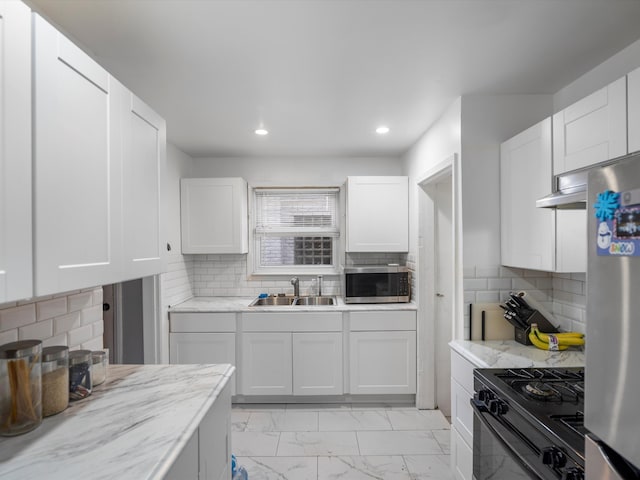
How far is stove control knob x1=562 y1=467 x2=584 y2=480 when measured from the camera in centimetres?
105

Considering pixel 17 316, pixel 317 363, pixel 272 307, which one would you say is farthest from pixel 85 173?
pixel 317 363

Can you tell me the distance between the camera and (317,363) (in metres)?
3.23

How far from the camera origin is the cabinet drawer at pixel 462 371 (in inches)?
76.9

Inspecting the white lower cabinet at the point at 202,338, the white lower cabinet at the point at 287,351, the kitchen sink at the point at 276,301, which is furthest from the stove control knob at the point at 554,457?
the kitchen sink at the point at 276,301

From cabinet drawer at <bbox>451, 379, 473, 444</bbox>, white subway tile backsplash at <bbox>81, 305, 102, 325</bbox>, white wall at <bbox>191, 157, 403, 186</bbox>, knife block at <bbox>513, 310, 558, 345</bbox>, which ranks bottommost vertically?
cabinet drawer at <bbox>451, 379, 473, 444</bbox>

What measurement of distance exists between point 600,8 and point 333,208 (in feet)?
9.22

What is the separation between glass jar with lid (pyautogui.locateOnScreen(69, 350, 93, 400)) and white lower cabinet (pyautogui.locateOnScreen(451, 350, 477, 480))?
5.87 feet

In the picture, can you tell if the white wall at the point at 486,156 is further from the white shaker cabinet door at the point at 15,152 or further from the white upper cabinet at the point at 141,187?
the white shaker cabinet door at the point at 15,152

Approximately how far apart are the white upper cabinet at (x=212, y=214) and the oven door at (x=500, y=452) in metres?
2.59

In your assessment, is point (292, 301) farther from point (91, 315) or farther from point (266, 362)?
point (91, 315)

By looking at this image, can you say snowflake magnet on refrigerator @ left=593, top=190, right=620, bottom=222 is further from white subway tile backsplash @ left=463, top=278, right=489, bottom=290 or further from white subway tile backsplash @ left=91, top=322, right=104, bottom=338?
white subway tile backsplash @ left=91, top=322, right=104, bottom=338

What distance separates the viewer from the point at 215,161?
388 cm

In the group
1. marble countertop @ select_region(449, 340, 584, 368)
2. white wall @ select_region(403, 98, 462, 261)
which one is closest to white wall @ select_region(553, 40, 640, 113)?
white wall @ select_region(403, 98, 462, 261)

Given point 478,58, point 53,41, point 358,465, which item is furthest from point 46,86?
point 358,465
